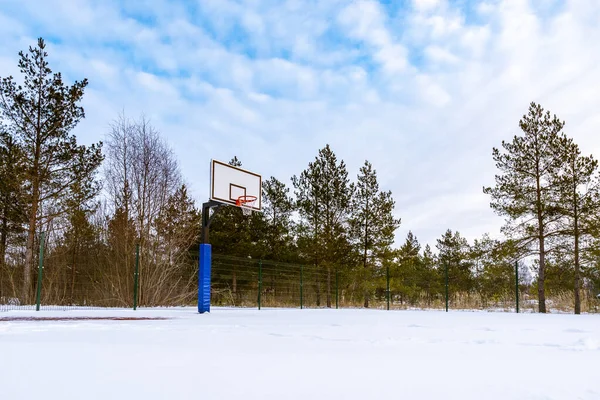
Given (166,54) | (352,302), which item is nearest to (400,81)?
(166,54)

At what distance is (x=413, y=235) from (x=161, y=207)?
2037 centimetres

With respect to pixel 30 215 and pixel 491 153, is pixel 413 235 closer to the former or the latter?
pixel 491 153

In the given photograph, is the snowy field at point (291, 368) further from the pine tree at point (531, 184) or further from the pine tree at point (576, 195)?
the pine tree at point (576, 195)

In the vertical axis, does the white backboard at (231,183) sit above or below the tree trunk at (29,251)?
above

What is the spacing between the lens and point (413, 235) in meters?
29.5

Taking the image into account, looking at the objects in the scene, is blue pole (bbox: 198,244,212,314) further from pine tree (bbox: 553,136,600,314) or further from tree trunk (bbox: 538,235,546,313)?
pine tree (bbox: 553,136,600,314)

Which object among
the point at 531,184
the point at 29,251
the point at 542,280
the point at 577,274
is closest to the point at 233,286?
the point at 29,251

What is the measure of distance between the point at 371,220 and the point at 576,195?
25.6ft

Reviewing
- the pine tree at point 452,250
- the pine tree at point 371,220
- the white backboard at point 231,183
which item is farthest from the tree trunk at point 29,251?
the pine tree at point 452,250

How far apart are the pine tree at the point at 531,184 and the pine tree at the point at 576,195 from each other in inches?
9.9

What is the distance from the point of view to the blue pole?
32.8 ft

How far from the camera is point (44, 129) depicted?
44.7ft

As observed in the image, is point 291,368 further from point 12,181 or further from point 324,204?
point 324,204

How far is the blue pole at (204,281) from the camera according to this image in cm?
999
